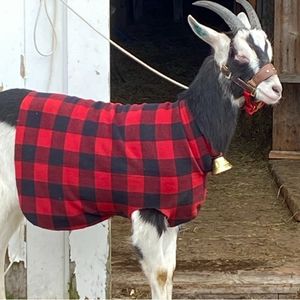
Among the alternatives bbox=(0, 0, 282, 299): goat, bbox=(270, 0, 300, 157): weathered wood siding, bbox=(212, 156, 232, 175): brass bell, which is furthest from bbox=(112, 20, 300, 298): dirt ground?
bbox=(212, 156, 232, 175): brass bell

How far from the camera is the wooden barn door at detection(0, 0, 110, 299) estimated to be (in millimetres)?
5008

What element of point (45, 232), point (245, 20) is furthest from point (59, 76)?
point (245, 20)

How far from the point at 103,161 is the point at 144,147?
191 mm

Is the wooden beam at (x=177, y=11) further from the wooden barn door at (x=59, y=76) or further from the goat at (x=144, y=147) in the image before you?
the goat at (x=144, y=147)

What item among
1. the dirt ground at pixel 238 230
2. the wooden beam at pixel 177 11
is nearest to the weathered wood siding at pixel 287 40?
the dirt ground at pixel 238 230

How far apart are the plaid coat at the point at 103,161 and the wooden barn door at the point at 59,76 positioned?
524 millimetres

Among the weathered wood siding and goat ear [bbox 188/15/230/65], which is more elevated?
goat ear [bbox 188/15/230/65]

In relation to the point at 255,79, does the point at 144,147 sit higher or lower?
lower

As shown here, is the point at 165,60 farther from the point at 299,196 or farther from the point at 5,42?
the point at 5,42

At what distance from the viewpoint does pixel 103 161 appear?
14.1 feet

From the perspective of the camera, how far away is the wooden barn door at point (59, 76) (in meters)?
5.01

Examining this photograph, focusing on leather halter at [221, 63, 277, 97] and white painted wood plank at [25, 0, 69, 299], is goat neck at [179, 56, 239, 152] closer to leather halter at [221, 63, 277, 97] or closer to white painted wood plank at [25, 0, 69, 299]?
leather halter at [221, 63, 277, 97]

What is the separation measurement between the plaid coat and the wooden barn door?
524mm

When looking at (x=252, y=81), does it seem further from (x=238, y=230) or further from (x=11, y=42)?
(x=238, y=230)
